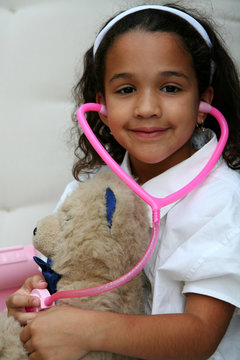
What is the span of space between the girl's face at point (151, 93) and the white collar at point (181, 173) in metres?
0.04

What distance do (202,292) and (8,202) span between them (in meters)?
0.79

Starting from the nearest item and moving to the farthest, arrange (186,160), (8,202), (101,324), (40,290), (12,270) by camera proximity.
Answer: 1. (101,324)
2. (40,290)
3. (186,160)
4. (12,270)
5. (8,202)

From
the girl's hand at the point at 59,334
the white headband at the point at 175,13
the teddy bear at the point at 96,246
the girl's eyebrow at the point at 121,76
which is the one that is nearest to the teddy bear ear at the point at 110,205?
the teddy bear at the point at 96,246

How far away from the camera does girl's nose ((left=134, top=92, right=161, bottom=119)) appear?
0.93 meters

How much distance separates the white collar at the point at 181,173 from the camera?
1.00 meters

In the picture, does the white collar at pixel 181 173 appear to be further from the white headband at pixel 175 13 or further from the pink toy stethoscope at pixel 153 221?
the white headband at pixel 175 13

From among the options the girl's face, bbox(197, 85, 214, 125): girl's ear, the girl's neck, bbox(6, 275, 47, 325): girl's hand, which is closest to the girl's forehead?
the girl's face

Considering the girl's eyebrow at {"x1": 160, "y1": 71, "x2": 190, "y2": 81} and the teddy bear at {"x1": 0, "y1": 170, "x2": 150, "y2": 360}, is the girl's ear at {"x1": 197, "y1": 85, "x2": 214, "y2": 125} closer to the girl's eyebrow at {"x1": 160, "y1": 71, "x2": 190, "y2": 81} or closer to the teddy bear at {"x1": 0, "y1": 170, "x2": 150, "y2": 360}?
the girl's eyebrow at {"x1": 160, "y1": 71, "x2": 190, "y2": 81}

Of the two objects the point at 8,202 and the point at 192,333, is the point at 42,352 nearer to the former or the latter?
the point at 192,333

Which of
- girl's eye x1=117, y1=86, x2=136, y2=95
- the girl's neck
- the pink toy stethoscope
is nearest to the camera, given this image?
the pink toy stethoscope

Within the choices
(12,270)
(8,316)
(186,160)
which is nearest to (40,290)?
(8,316)

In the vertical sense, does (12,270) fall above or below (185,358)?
below

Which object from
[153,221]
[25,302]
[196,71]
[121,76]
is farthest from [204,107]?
[25,302]

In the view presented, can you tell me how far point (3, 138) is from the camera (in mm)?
1420
